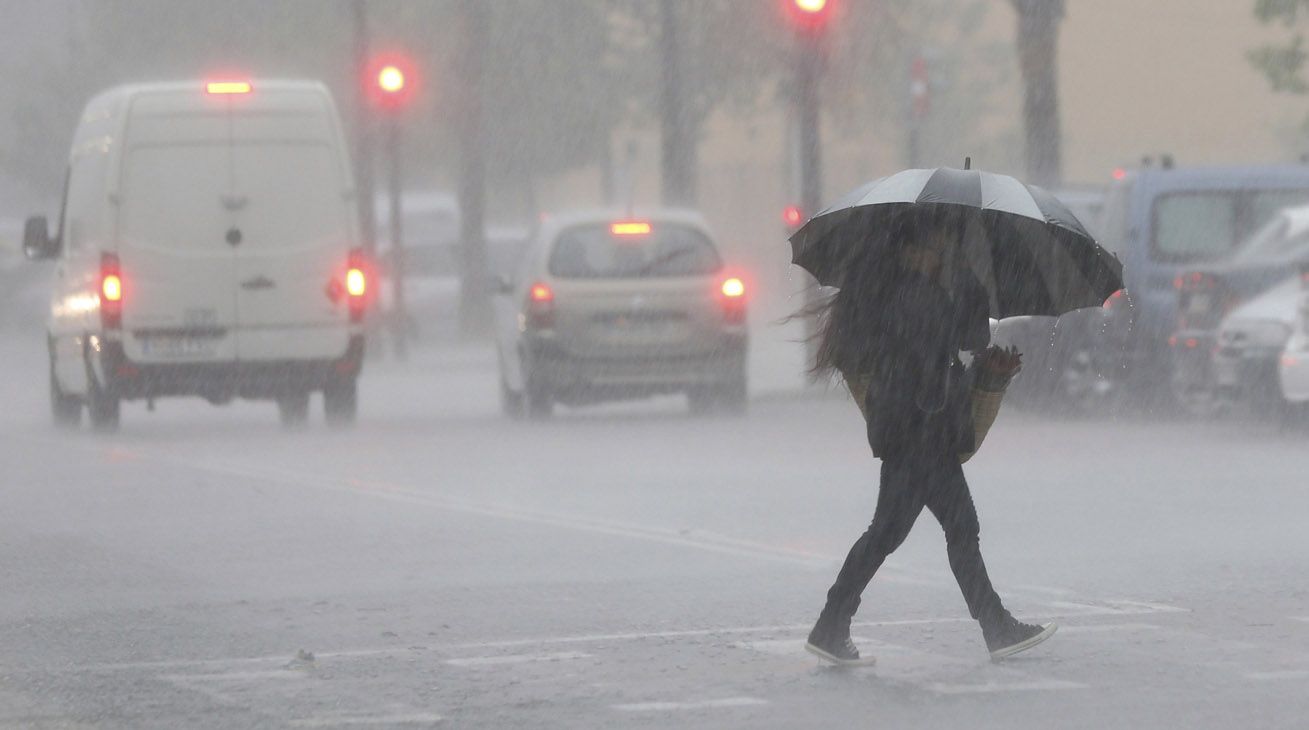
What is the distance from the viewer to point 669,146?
3306cm

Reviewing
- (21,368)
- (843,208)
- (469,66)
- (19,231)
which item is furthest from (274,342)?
(19,231)

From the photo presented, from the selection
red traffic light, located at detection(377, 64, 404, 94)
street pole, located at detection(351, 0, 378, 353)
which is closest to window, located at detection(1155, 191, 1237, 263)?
red traffic light, located at detection(377, 64, 404, 94)

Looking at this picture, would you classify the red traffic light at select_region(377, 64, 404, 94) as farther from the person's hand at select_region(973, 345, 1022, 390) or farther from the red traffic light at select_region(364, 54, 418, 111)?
the person's hand at select_region(973, 345, 1022, 390)

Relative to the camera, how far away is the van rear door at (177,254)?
20.5 metres

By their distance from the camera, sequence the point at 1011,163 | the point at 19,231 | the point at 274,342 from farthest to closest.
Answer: the point at 1011,163
the point at 19,231
the point at 274,342

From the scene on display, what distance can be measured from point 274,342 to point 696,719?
13466 millimetres

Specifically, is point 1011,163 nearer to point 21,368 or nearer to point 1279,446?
point 21,368

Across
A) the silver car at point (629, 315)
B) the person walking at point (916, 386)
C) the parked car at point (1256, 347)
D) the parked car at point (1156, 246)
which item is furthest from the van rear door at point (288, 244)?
the person walking at point (916, 386)

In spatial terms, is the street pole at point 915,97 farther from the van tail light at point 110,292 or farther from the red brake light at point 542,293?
the van tail light at point 110,292

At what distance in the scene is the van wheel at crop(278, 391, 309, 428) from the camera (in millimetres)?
22166

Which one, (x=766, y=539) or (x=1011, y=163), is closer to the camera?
(x=766, y=539)

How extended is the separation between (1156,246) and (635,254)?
4037mm

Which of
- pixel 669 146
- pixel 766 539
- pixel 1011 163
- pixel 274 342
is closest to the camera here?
pixel 766 539

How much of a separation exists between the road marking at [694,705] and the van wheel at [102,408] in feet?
44.7
